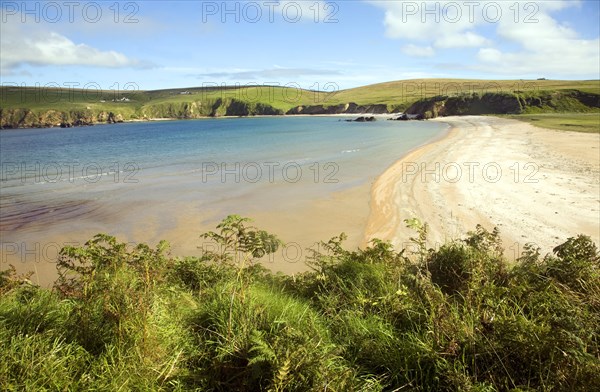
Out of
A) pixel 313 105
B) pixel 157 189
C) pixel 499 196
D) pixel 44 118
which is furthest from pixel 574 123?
pixel 44 118

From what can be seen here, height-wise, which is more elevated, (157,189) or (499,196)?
(499,196)

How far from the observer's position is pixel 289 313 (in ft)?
13.5

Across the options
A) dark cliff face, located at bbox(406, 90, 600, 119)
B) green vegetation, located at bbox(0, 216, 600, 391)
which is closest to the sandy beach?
green vegetation, located at bbox(0, 216, 600, 391)

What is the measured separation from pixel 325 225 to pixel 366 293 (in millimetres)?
8114

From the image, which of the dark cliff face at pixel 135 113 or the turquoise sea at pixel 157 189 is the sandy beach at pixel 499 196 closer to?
the turquoise sea at pixel 157 189

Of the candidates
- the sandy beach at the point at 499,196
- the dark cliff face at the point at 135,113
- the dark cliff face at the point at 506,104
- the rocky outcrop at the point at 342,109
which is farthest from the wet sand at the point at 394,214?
the dark cliff face at the point at 135,113

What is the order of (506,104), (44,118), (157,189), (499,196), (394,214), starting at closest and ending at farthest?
1. (394,214)
2. (499,196)
3. (157,189)
4. (506,104)
5. (44,118)

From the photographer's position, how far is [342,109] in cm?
15700

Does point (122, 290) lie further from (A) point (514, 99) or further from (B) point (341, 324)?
(A) point (514, 99)

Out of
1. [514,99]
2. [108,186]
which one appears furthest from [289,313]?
[514,99]

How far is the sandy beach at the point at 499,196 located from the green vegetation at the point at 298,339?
9.95 ft

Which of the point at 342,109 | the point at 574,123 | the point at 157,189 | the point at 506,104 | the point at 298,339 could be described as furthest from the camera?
the point at 342,109

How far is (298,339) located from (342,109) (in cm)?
15948

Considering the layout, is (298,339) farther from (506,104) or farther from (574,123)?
(506,104)
